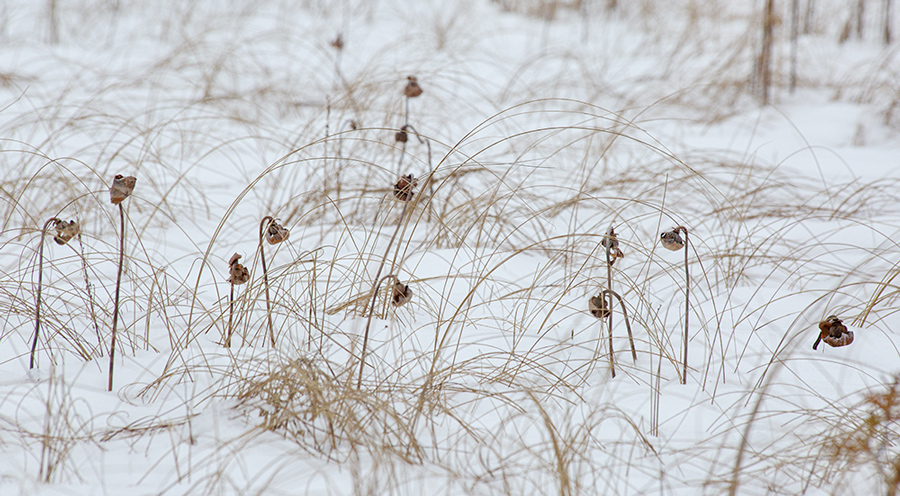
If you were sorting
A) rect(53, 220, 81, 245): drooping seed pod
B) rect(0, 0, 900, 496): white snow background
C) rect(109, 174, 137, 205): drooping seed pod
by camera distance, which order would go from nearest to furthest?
rect(0, 0, 900, 496): white snow background
rect(109, 174, 137, 205): drooping seed pod
rect(53, 220, 81, 245): drooping seed pod

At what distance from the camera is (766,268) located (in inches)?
85.9

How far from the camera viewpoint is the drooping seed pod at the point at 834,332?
1416mm

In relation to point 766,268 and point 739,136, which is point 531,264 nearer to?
point 766,268

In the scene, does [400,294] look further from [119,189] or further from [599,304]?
[119,189]

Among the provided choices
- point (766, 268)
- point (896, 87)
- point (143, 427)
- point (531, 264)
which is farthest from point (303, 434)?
point (896, 87)

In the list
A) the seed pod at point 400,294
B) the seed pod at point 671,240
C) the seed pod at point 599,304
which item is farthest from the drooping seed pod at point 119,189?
the seed pod at point 671,240

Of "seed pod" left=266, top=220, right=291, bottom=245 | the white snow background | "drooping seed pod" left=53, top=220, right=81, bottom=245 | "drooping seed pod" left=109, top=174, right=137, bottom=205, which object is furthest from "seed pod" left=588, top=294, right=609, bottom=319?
"drooping seed pod" left=53, top=220, right=81, bottom=245

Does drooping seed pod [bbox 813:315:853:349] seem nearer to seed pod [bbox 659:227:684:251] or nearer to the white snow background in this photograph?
the white snow background

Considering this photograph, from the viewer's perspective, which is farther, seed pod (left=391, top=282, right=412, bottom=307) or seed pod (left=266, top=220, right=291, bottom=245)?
seed pod (left=266, top=220, right=291, bottom=245)

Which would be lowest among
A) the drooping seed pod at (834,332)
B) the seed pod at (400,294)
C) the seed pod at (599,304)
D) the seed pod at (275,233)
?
the drooping seed pod at (834,332)

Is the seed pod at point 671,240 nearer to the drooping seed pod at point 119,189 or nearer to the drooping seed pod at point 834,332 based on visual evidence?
the drooping seed pod at point 834,332

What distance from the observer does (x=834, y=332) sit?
143 centimetres

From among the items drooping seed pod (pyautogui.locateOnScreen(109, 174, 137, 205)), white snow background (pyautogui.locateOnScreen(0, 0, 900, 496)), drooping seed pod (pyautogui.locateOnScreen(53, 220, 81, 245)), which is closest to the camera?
white snow background (pyautogui.locateOnScreen(0, 0, 900, 496))

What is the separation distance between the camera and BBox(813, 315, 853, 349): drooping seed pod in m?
1.42
